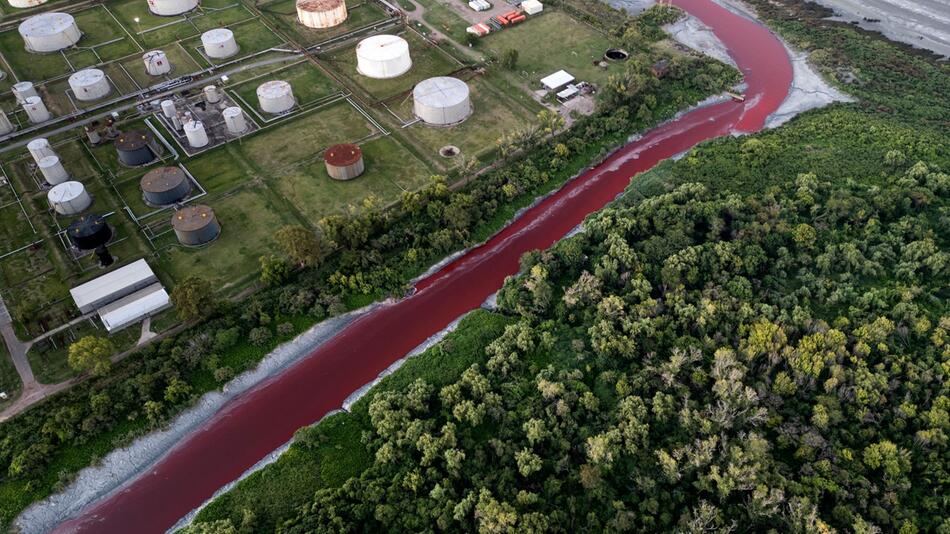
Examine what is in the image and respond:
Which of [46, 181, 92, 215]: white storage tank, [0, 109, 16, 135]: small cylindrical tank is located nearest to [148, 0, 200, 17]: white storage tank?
[0, 109, 16, 135]: small cylindrical tank

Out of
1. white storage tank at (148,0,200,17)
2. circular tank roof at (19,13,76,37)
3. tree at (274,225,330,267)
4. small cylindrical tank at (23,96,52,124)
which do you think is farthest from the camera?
white storage tank at (148,0,200,17)

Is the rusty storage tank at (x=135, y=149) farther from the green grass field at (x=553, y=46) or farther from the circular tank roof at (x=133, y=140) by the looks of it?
the green grass field at (x=553, y=46)

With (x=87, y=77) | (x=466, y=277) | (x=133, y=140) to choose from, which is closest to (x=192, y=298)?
(x=466, y=277)

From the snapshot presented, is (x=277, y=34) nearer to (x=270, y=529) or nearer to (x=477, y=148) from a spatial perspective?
(x=477, y=148)

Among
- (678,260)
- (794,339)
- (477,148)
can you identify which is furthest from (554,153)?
(794,339)

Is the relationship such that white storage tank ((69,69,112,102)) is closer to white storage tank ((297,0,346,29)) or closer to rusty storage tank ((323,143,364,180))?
white storage tank ((297,0,346,29))

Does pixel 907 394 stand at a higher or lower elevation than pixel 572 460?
higher
